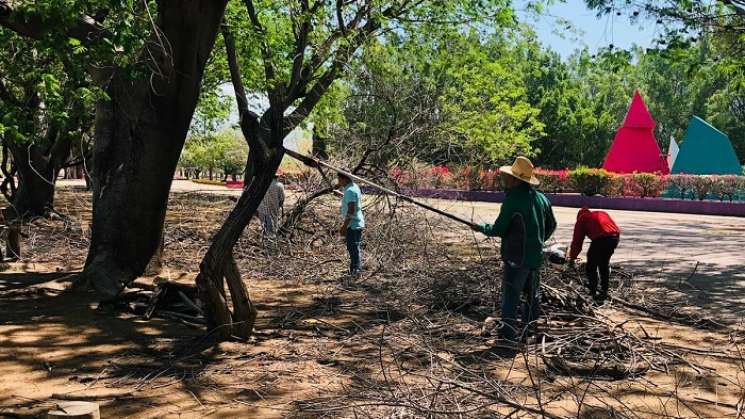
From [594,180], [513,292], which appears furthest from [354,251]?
[594,180]

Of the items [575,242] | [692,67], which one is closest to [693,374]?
[575,242]

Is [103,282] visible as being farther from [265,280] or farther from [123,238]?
[265,280]

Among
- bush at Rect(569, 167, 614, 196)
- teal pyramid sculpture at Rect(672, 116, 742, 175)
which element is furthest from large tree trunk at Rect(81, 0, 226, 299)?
teal pyramid sculpture at Rect(672, 116, 742, 175)

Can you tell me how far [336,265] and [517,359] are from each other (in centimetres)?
480

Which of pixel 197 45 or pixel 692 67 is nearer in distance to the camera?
pixel 197 45

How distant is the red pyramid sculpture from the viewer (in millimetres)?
39031

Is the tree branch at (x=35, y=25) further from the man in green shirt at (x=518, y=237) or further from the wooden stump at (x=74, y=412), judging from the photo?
the man in green shirt at (x=518, y=237)

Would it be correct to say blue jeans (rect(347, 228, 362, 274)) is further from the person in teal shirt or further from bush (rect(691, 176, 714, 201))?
bush (rect(691, 176, 714, 201))

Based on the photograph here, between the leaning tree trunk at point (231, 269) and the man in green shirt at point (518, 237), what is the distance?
1.96 metres

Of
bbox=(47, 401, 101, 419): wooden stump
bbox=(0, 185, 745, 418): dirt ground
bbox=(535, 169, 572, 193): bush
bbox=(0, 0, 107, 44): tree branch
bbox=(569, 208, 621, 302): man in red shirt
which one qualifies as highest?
bbox=(0, 0, 107, 44): tree branch

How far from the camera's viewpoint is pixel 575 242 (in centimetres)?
746

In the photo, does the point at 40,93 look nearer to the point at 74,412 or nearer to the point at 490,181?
the point at 74,412

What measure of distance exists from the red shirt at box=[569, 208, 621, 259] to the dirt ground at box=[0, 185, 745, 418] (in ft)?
2.51

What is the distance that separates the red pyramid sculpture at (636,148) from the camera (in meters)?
39.0
